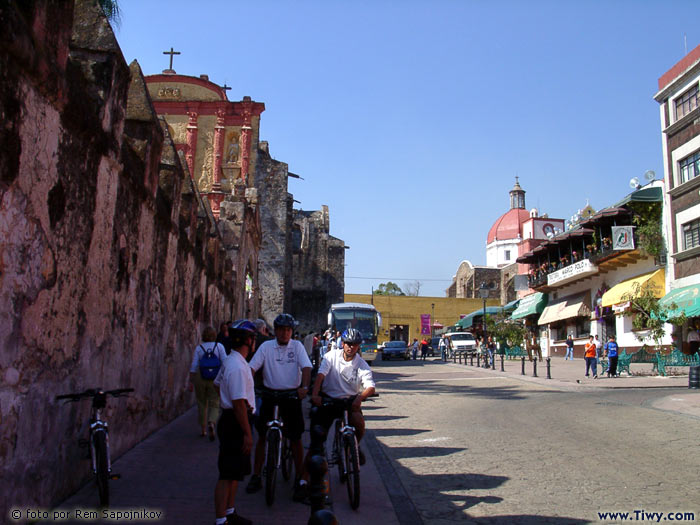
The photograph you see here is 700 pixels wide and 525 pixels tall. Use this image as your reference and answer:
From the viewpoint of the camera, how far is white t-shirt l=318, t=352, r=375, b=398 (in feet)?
19.4

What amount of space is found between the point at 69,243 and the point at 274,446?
97.8 inches

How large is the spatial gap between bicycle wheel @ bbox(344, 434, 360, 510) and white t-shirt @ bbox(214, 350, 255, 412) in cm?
114

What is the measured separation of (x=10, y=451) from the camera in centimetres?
427

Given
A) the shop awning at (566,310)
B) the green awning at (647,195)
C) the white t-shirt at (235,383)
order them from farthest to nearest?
1. the shop awning at (566,310)
2. the green awning at (647,195)
3. the white t-shirt at (235,383)

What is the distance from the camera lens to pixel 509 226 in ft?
248

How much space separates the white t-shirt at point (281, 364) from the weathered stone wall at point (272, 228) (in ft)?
111

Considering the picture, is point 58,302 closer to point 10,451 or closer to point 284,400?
point 10,451

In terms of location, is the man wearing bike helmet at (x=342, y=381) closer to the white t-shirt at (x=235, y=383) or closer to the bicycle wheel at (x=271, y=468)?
the bicycle wheel at (x=271, y=468)

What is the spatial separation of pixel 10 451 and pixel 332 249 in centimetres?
4755

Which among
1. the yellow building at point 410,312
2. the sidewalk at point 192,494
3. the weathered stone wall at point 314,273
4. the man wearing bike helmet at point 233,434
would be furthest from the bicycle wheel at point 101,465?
the yellow building at point 410,312

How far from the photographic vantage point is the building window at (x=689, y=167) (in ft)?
85.3

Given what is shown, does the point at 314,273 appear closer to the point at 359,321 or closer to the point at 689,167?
the point at 359,321

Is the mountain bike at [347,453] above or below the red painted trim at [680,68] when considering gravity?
below

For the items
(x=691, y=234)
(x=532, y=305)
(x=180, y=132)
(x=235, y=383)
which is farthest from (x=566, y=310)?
(x=235, y=383)
